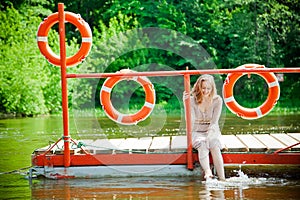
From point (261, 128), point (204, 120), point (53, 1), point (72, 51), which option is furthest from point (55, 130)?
point (53, 1)

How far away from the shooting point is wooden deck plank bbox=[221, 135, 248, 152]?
650 cm

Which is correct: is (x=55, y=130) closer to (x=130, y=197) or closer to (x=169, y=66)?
(x=130, y=197)

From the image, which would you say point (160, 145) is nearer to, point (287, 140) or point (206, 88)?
point (206, 88)

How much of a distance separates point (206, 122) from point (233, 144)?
47 centimetres

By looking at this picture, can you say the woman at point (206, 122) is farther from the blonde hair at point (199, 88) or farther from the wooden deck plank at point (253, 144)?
the wooden deck plank at point (253, 144)

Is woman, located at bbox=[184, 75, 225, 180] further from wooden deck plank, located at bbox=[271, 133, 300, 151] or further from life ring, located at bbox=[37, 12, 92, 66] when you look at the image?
life ring, located at bbox=[37, 12, 92, 66]

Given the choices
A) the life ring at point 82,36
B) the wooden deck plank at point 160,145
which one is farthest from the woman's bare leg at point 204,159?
the life ring at point 82,36

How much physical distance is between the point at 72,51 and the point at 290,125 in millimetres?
10813

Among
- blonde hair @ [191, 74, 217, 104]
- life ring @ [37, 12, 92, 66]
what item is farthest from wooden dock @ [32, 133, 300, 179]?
life ring @ [37, 12, 92, 66]

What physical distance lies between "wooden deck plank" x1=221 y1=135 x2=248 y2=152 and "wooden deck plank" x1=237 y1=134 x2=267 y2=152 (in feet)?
0.16

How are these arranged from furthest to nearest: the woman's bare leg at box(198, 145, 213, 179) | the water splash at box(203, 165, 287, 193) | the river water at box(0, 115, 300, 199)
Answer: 1. the woman's bare leg at box(198, 145, 213, 179)
2. the water splash at box(203, 165, 287, 193)
3. the river water at box(0, 115, 300, 199)

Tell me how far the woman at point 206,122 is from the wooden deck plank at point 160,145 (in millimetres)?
344

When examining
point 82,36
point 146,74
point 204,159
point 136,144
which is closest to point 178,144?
point 136,144

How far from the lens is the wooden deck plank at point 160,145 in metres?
6.61
